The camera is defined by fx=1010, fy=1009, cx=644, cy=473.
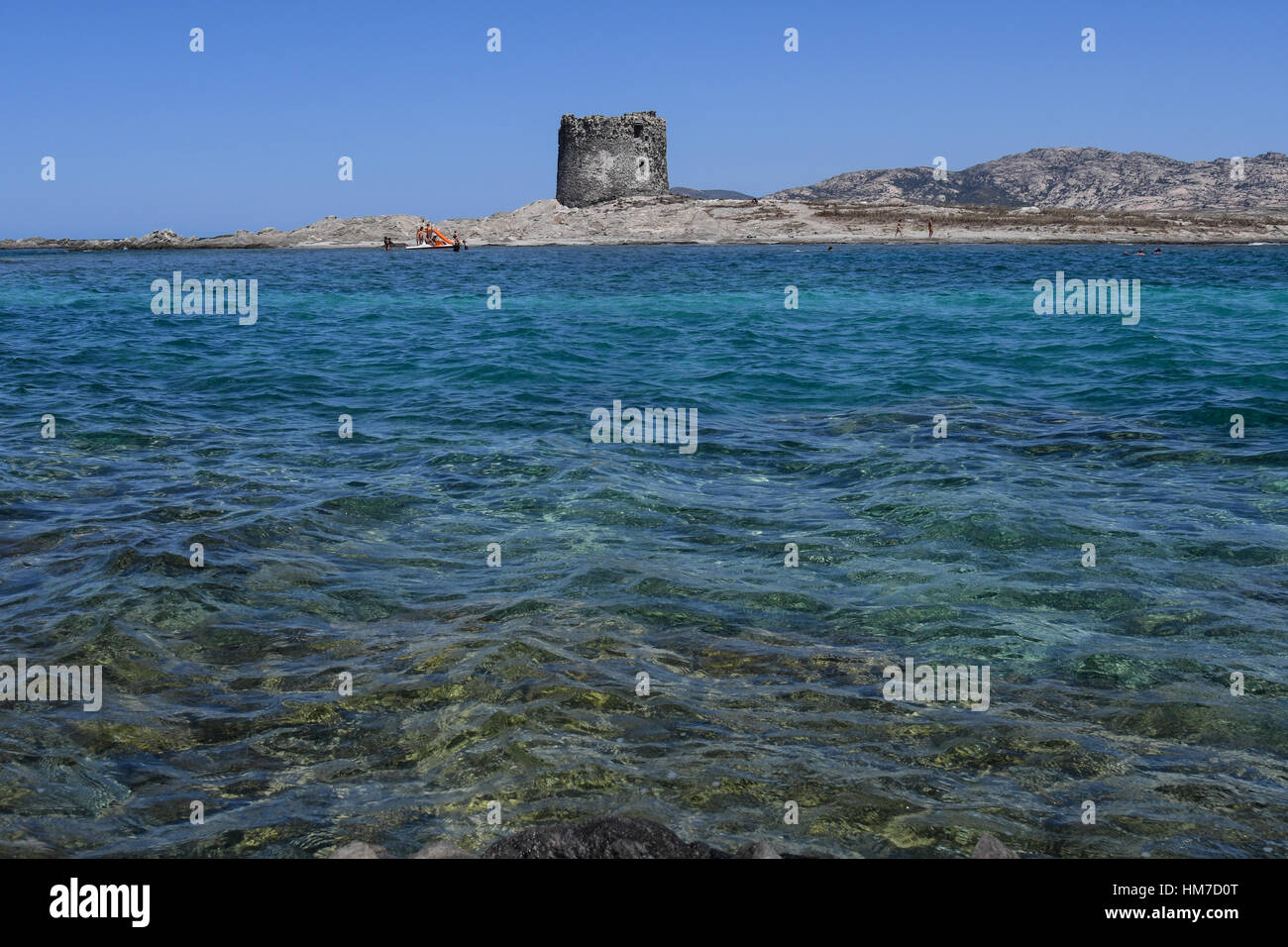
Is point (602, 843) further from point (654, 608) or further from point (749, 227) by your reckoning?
point (749, 227)

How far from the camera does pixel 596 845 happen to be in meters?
3.39

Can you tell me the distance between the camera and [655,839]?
3.41 metres

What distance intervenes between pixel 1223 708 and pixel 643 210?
81.5 meters

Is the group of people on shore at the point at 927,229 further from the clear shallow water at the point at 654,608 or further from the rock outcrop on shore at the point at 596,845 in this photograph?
the rock outcrop on shore at the point at 596,845

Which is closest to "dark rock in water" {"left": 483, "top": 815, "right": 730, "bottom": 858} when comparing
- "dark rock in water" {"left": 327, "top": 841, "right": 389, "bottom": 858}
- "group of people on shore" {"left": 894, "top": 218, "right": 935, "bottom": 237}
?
"dark rock in water" {"left": 327, "top": 841, "right": 389, "bottom": 858}

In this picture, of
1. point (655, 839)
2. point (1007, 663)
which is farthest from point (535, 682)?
point (1007, 663)

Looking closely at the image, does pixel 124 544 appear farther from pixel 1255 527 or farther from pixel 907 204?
pixel 907 204

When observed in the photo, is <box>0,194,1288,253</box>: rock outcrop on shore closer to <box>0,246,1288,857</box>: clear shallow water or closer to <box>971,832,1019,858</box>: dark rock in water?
<box>0,246,1288,857</box>: clear shallow water

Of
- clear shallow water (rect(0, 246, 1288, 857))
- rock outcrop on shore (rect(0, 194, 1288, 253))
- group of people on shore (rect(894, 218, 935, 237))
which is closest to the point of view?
clear shallow water (rect(0, 246, 1288, 857))

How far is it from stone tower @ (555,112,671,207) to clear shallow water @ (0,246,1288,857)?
73680mm

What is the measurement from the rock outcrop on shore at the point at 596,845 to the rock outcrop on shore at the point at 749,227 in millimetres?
73142

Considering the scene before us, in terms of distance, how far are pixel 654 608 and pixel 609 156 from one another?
8413 cm

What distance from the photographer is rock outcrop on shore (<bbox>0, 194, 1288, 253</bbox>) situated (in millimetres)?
74000

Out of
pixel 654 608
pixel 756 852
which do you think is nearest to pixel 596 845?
pixel 756 852
